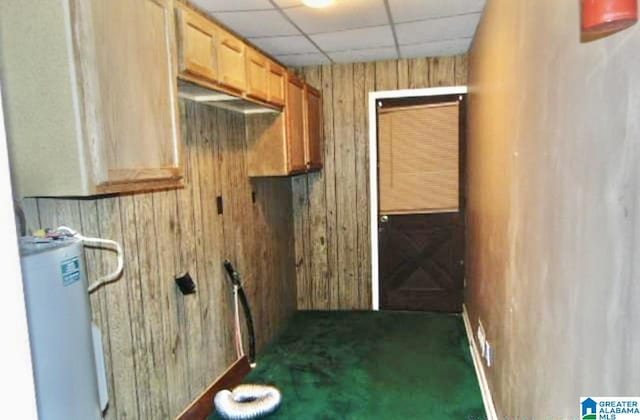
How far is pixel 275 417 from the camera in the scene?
8.93 feet

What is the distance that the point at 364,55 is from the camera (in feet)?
13.4

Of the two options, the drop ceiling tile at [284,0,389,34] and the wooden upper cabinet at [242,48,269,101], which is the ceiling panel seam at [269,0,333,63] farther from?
the wooden upper cabinet at [242,48,269,101]

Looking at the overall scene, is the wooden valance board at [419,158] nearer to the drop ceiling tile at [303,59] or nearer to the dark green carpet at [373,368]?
the drop ceiling tile at [303,59]

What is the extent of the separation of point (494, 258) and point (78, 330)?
207cm

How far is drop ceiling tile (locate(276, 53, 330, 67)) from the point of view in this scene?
13.2 ft

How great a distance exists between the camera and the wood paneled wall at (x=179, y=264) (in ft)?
6.55

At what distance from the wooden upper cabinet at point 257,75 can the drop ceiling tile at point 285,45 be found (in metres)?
0.56

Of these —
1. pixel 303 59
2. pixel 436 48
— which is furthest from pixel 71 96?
pixel 436 48

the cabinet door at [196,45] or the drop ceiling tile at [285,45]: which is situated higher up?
the drop ceiling tile at [285,45]

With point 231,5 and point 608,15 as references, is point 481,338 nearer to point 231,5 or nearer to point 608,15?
point 608,15

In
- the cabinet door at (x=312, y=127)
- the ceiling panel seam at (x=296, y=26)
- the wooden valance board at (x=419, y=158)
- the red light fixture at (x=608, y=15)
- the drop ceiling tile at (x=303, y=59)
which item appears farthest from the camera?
the wooden valance board at (x=419, y=158)

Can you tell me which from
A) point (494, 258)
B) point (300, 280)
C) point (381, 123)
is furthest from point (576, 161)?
point (300, 280)

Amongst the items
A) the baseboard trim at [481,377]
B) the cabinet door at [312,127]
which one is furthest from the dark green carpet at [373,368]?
the cabinet door at [312,127]

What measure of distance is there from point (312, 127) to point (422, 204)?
1311mm
